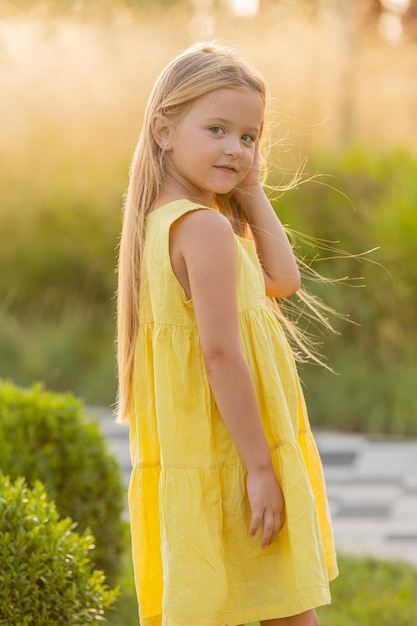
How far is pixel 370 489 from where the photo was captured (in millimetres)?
5188

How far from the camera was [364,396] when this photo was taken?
6.53 m

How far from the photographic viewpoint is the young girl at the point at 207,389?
6.08 ft

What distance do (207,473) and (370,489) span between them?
342cm

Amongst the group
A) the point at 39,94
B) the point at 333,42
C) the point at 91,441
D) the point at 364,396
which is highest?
the point at 333,42

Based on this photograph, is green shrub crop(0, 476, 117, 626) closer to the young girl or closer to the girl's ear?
→ the young girl

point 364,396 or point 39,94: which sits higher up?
point 39,94

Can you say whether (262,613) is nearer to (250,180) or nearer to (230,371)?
(230,371)

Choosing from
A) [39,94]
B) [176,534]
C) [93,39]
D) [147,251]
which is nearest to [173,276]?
[147,251]

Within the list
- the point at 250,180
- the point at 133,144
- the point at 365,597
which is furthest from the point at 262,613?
the point at 133,144

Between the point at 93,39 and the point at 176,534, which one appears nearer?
the point at 176,534

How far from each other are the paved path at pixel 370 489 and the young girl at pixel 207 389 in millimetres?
2341

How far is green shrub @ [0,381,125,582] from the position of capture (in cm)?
315

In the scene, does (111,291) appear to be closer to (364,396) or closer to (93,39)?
(364,396)

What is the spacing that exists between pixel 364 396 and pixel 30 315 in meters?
2.76
